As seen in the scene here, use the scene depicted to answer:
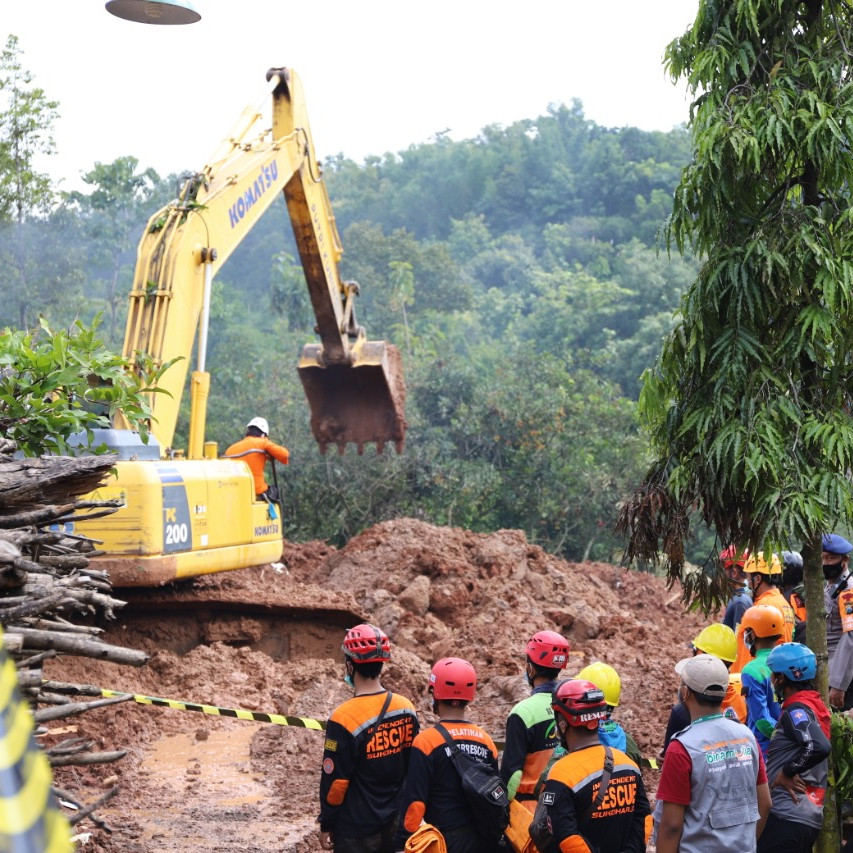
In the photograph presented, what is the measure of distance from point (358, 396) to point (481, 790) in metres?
11.4

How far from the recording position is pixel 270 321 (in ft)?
150

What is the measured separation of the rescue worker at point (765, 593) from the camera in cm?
704

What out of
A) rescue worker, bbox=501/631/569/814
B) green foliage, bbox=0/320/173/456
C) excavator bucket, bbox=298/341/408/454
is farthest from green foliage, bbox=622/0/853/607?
excavator bucket, bbox=298/341/408/454

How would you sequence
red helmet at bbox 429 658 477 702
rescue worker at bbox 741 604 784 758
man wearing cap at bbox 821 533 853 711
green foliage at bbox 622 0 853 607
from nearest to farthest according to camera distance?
red helmet at bbox 429 658 477 702 < green foliage at bbox 622 0 853 607 < rescue worker at bbox 741 604 784 758 < man wearing cap at bbox 821 533 853 711

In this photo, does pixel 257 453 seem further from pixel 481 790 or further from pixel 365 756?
pixel 481 790

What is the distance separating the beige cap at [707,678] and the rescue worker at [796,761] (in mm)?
1046

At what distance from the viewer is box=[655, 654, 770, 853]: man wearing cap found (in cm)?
418

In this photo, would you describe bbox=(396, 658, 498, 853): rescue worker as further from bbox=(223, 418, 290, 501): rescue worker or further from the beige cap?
bbox=(223, 418, 290, 501): rescue worker

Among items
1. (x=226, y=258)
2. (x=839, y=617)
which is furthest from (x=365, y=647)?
(x=226, y=258)

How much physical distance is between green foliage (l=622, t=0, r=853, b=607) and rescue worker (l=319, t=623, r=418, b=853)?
1.65 metres

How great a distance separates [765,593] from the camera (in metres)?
7.33

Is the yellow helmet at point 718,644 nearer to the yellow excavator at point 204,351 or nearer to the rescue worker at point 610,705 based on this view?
the rescue worker at point 610,705

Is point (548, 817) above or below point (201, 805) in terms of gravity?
above

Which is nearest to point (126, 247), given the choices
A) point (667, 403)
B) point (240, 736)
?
point (240, 736)
